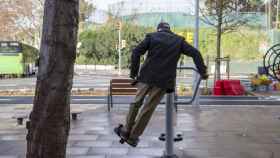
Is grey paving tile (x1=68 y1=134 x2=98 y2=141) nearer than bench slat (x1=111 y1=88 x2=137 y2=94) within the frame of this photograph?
Yes

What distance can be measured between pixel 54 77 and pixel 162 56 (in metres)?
2.77

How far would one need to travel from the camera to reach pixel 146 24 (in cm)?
4981

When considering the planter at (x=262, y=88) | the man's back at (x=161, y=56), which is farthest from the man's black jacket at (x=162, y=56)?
the planter at (x=262, y=88)

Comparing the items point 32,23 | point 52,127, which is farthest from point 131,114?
point 32,23

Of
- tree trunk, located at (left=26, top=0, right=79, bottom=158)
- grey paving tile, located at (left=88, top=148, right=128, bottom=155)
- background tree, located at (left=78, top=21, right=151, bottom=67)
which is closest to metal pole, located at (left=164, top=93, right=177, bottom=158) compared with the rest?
grey paving tile, located at (left=88, top=148, right=128, bottom=155)

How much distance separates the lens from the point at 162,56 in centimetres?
581

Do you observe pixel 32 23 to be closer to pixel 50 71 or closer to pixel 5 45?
pixel 5 45

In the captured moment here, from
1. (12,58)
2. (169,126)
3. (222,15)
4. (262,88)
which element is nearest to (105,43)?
(12,58)

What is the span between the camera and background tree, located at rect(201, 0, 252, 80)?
21031mm

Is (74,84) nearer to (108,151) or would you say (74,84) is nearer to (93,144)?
(93,144)

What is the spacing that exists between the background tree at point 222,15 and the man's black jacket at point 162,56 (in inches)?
557

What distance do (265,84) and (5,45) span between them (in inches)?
970

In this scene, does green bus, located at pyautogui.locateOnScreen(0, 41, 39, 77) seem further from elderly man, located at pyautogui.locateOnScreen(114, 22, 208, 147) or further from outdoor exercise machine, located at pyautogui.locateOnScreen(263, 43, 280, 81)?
elderly man, located at pyautogui.locateOnScreen(114, 22, 208, 147)

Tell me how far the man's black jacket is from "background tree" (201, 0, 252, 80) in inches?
557
